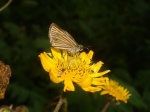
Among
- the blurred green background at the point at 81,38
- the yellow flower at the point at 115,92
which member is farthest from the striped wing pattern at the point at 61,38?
the blurred green background at the point at 81,38

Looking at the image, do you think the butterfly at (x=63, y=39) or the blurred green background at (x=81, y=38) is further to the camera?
the blurred green background at (x=81, y=38)

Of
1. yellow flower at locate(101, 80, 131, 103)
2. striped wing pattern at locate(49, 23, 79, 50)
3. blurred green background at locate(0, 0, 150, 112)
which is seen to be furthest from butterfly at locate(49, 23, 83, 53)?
blurred green background at locate(0, 0, 150, 112)

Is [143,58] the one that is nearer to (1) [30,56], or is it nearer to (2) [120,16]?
(2) [120,16]

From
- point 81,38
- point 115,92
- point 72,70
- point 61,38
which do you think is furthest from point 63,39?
point 81,38

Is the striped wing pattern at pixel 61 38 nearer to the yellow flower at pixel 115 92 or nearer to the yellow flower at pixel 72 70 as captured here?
A: the yellow flower at pixel 72 70

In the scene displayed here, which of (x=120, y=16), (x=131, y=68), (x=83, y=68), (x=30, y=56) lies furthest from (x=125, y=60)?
(x=83, y=68)

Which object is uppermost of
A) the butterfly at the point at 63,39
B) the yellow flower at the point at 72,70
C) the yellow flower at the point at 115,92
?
the butterfly at the point at 63,39
